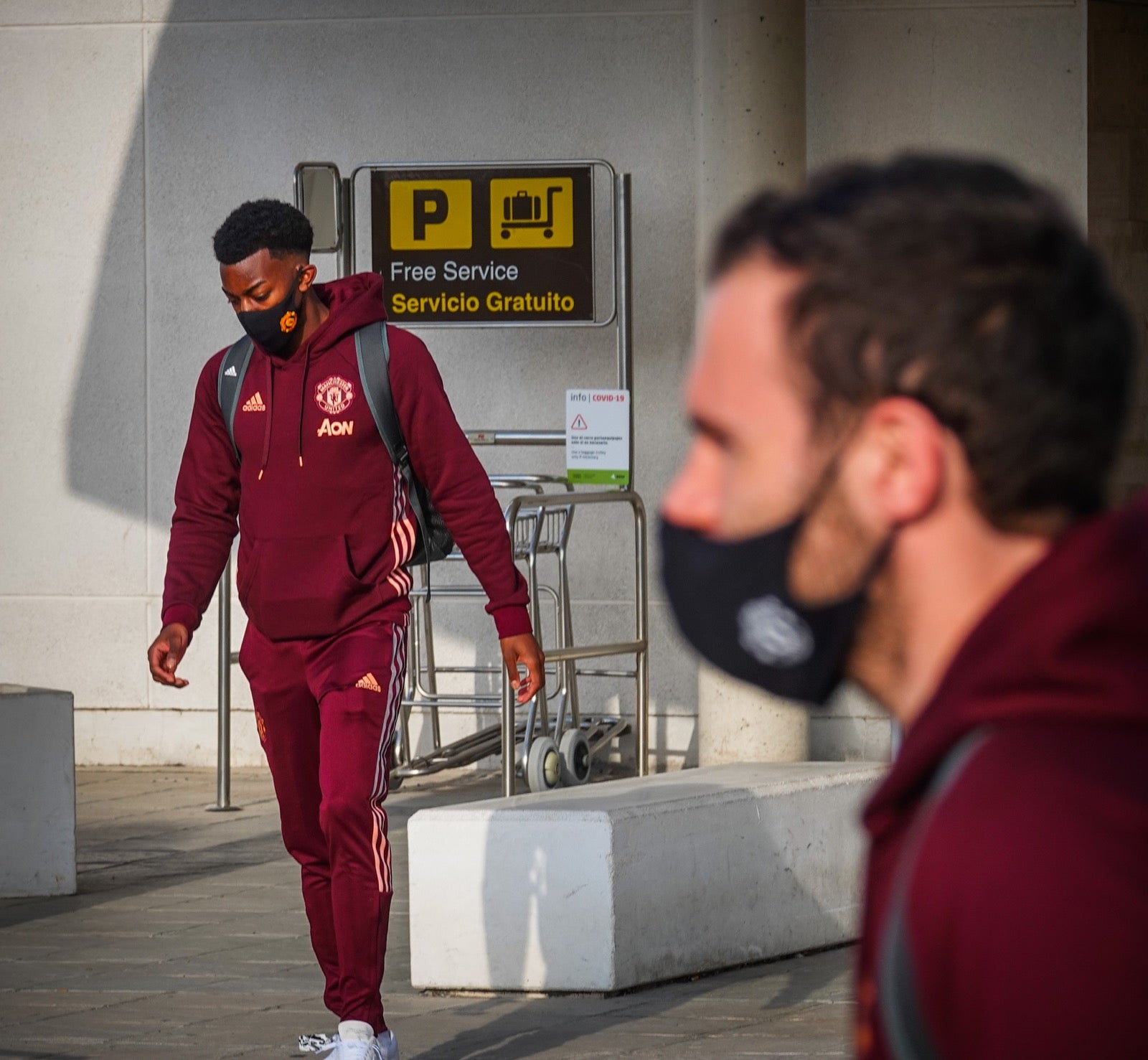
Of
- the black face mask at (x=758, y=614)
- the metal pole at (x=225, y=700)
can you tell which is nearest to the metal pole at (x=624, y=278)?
the metal pole at (x=225, y=700)

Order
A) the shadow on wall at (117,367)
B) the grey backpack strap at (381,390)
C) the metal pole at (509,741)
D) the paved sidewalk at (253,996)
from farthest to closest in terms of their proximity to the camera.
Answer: the shadow on wall at (117,367)
the metal pole at (509,741)
the paved sidewalk at (253,996)
the grey backpack strap at (381,390)

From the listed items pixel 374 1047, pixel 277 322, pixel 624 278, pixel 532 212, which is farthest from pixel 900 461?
pixel 532 212

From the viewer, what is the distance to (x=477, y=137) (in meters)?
10.5

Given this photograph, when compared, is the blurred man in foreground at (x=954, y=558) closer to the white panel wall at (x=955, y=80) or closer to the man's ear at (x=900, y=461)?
the man's ear at (x=900, y=461)

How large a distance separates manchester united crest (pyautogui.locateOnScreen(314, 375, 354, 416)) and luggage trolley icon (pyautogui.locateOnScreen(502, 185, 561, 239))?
195 inches

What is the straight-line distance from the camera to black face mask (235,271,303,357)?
4863mm

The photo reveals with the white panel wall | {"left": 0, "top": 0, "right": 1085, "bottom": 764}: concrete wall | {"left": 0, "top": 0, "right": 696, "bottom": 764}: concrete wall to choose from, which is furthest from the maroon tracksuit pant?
the white panel wall

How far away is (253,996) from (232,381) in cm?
181

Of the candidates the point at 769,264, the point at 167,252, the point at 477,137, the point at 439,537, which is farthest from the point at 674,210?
the point at 769,264

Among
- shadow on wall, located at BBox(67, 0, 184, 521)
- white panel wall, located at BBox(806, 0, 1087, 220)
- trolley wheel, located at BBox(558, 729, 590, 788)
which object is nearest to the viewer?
trolley wheel, located at BBox(558, 729, 590, 788)

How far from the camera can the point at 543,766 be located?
9.01m

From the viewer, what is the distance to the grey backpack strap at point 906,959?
1005 mm

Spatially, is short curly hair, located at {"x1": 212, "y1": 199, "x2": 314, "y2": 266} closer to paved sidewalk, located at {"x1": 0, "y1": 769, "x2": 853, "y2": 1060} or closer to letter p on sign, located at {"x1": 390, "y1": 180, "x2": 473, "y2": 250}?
paved sidewalk, located at {"x1": 0, "y1": 769, "x2": 853, "y2": 1060}

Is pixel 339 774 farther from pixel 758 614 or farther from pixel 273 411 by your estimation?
pixel 758 614
